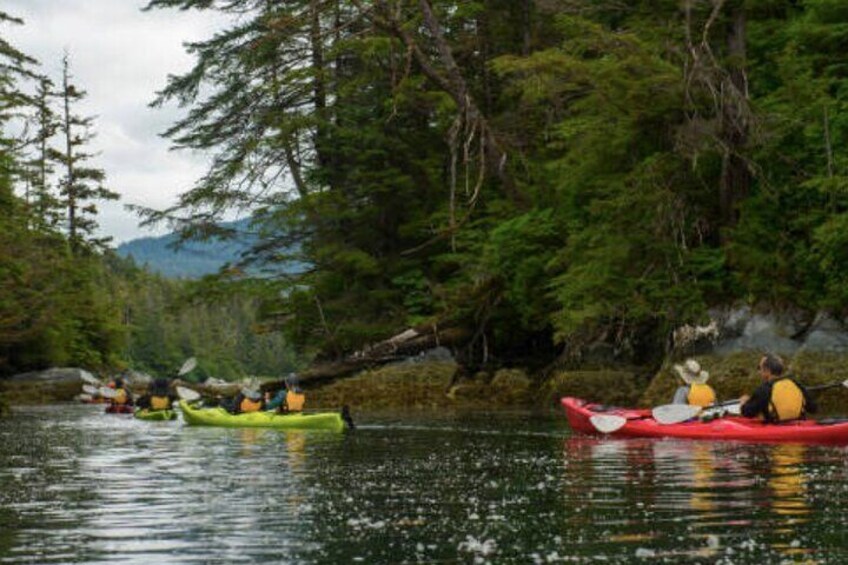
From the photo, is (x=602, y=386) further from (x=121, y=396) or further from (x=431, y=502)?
(x=431, y=502)

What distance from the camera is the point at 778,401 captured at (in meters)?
15.6

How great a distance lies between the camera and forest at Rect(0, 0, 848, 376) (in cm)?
2242

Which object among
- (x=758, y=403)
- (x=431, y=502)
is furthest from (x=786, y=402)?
(x=431, y=502)

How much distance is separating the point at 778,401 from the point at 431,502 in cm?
747

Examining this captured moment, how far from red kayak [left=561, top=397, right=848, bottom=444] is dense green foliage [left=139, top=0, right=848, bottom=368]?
5303mm

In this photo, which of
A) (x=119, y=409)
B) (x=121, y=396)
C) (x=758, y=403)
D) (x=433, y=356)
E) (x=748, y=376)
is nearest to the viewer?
(x=758, y=403)

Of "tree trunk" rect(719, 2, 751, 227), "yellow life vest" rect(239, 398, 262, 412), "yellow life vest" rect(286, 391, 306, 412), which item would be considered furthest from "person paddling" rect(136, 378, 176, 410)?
"tree trunk" rect(719, 2, 751, 227)

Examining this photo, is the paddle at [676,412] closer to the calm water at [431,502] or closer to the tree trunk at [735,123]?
the calm water at [431,502]

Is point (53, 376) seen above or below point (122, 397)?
above

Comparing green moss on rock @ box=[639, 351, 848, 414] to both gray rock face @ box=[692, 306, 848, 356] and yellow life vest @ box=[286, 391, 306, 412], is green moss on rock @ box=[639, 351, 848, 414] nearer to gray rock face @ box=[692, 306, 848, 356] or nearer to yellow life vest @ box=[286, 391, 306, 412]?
gray rock face @ box=[692, 306, 848, 356]

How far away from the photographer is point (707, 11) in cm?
2502

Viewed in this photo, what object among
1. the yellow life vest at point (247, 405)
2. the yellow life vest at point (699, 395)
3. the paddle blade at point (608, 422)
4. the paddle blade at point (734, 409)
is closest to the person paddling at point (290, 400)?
the yellow life vest at point (247, 405)

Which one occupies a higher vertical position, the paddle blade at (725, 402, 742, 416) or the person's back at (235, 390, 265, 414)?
the person's back at (235, 390, 265, 414)

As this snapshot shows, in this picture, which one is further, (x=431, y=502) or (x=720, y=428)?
(x=720, y=428)
